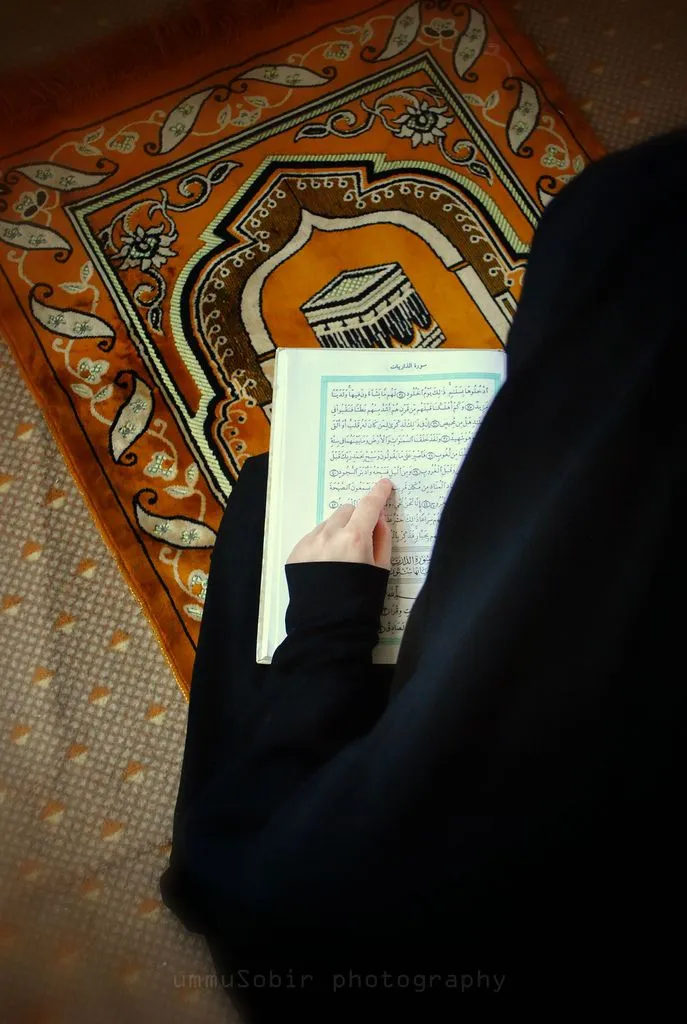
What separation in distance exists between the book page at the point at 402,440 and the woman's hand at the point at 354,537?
0.03 meters

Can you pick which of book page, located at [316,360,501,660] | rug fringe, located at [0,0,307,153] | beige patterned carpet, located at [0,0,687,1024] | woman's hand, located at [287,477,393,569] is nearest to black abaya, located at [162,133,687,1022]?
woman's hand, located at [287,477,393,569]

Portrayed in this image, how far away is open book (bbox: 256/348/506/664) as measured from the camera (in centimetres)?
77

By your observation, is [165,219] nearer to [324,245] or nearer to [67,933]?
[324,245]

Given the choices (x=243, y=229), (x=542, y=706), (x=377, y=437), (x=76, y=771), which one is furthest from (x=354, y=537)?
(x=243, y=229)

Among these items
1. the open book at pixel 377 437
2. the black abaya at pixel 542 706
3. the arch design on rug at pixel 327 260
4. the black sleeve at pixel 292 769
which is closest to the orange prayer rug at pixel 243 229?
the arch design on rug at pixel 327 260

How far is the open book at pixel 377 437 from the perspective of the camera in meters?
0.77

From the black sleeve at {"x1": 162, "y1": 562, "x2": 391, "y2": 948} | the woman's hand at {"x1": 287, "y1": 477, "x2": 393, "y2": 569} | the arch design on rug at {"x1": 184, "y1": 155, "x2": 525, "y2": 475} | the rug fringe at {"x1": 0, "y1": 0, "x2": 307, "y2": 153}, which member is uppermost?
the rug fringe at {"x1": 0, "y1": 0, "x2": 307, "y2": 153}

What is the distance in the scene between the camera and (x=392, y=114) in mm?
1157

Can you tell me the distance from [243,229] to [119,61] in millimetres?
343

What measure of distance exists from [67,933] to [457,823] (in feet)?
2.12

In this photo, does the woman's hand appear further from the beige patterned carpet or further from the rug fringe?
the rug fringe

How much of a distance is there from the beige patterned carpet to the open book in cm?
31

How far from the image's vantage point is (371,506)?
2.40ft

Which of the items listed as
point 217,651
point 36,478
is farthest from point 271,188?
point 217,651
